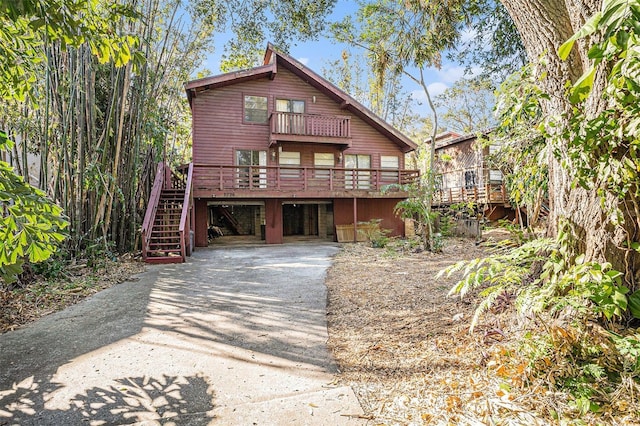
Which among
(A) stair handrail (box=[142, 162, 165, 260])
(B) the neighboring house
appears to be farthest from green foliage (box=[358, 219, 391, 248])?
(A) stair handrail (box=[142, 162, 165, 260])

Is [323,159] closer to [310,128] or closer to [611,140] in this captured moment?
[310,128]

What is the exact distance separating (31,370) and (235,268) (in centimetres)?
421

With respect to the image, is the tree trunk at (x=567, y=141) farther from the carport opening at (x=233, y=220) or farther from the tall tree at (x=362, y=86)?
the tall tree at (x=362, y=86)

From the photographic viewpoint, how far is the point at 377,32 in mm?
10250

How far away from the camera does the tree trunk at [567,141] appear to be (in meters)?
1.87

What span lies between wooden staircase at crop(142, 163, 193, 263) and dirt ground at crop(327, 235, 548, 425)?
176 inches

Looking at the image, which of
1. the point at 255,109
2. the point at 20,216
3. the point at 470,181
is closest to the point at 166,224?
the point at 255,109

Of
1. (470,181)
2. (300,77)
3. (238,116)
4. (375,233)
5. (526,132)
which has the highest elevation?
(300,77)

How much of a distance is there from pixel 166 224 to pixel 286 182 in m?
5.20

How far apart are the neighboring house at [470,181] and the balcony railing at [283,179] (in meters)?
2.38

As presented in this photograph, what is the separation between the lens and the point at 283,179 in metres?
12.4

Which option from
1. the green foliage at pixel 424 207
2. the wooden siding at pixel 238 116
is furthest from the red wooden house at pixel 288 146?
the green foliage at pixel 424 207

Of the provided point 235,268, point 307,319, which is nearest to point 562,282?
point 307,319

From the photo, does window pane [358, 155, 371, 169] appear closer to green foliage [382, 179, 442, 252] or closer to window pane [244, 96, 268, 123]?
window pane [244, 96, 268, 123]
